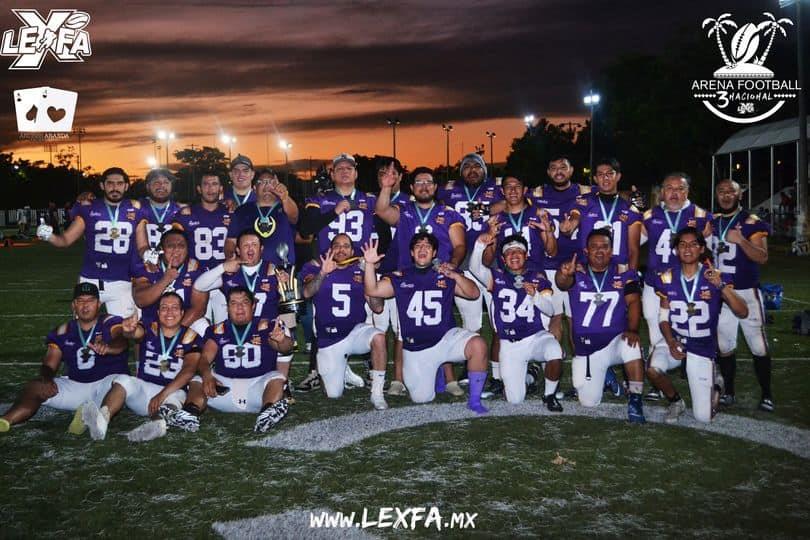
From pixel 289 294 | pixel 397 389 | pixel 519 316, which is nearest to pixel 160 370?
pixel 289 294

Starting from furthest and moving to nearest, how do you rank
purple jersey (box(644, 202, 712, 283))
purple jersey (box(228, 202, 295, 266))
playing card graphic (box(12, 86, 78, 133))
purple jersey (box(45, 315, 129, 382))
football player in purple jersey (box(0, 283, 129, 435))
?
playing card graphic (box(12, 86, 78, 133)) < purple jersey (box(228, 202, 295, 266)) < purple jersey (box(644, 202, 712, 283)) < purple jersey (box(45, 315, 129, 382)) < football player in purple jersey (box(0, 283, 129, 435))

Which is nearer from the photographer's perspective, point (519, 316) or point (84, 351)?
point (84, 351)

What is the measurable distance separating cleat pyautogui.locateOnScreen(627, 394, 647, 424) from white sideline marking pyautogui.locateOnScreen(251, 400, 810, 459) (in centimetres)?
15

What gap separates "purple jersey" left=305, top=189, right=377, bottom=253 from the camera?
7332mm

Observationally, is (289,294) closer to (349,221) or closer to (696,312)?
(349,221)

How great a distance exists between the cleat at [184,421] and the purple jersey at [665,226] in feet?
13.0

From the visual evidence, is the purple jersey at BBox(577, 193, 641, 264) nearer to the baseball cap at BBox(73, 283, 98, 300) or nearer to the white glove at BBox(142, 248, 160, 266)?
the white glove at BBox(142, 248, 160, 266)

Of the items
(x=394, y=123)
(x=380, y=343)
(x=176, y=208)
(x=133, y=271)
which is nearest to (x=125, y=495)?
(x=380, y=343)

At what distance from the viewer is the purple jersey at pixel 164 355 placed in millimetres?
6273

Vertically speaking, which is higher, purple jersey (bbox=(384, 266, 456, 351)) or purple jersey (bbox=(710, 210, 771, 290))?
purple jersey (bbox=(710, 210, 771, 290))

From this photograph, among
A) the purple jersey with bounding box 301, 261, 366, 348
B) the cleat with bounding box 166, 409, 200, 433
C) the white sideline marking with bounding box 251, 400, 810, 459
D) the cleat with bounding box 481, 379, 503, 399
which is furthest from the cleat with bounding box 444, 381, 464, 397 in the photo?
the cleat with bounding box 166, 409, 200, 433

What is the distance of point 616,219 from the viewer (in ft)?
23.7

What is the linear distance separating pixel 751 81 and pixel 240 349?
41.3 meters

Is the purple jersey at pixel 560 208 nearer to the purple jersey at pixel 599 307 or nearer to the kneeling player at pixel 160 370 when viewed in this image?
the purple jersey at pixel 599 307
